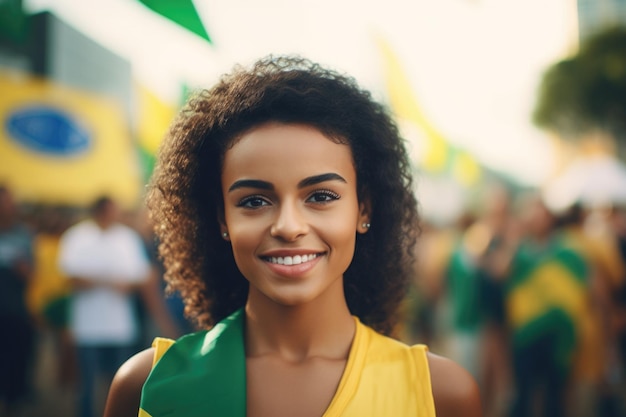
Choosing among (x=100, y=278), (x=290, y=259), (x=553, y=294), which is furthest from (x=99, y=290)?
(x=290, y=259)

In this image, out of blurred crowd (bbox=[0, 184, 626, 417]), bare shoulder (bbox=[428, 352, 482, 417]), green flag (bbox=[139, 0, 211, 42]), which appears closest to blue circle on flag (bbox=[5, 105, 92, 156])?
blurred crowd (bbox=[0, 184, 626, 417])

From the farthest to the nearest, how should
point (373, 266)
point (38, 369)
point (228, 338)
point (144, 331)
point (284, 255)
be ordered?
point (38, 369)
point (144, 331)
point (373, 266)
point (228, 338)
point (284, 255)

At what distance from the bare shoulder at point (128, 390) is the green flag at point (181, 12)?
4.04 feet

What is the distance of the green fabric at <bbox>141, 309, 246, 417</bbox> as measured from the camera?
1.60 meters

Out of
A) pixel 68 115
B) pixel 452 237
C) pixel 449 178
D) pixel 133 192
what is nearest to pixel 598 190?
pixel 449 178

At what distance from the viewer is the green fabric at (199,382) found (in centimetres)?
160

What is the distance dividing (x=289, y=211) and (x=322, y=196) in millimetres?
115

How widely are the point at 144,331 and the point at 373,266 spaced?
5.05 m

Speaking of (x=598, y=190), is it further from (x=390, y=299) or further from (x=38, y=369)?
(x=390, y=299)

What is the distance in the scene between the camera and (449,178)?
11555 mm

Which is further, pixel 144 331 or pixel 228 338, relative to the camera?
pixel 144 331

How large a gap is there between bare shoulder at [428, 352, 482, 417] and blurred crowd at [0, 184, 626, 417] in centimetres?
323

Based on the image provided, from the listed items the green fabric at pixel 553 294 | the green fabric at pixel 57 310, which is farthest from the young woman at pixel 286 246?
the green fabric at pixel 57 310

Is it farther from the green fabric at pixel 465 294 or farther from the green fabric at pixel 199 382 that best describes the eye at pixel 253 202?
the green fabric at pixel 465 294
